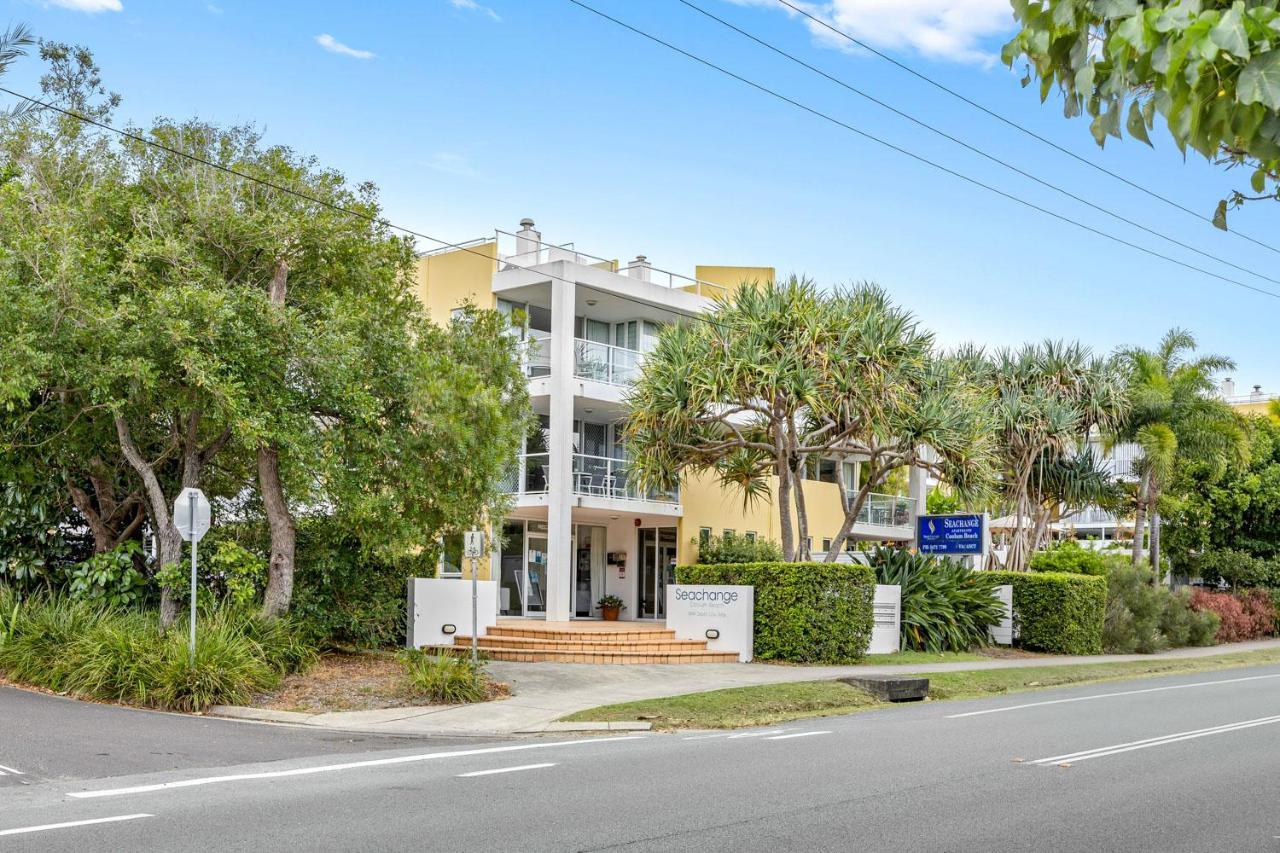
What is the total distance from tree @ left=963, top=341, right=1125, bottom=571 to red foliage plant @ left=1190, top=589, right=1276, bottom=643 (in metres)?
6.53

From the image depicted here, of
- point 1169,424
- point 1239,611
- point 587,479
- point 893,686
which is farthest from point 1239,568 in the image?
point 893,686

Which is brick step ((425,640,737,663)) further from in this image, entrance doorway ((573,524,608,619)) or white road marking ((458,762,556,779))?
white road marking ((458,762,556,779))

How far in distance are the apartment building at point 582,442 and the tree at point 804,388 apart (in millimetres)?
2235

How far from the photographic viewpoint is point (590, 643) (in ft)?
72.3

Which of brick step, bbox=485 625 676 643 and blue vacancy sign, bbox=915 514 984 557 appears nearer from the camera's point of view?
brick step, bbox=485 625 676 643

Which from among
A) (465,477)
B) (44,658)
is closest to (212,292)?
(465,477)

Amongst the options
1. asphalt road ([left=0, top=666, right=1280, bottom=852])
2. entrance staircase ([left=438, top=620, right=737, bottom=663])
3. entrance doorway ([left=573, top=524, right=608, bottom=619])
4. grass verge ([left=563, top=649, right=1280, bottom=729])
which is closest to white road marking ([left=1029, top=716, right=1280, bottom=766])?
asphalt road ([left=0, top=666, right=1280, bottom=852])

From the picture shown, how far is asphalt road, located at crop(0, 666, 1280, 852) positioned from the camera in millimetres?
7293

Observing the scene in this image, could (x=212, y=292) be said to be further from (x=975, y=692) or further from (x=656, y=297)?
(x=656, y=297)

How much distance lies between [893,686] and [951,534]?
9.75m

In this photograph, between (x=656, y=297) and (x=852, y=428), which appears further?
(x=656, y=297)

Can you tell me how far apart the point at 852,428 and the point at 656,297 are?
25.7 ft

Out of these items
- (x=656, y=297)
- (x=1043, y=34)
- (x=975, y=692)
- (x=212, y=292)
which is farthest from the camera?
(x=656, y=297)

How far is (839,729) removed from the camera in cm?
1364
